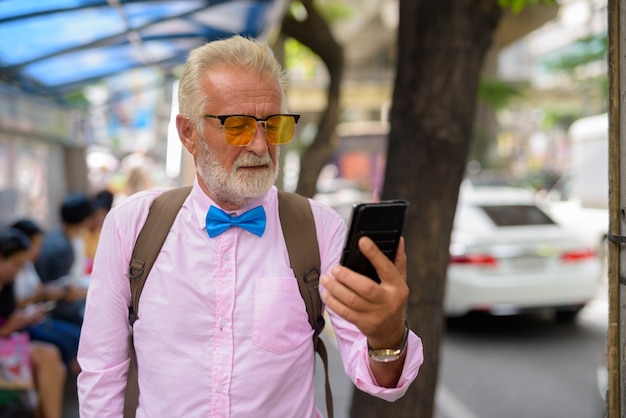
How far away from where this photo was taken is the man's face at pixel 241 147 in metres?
1.99

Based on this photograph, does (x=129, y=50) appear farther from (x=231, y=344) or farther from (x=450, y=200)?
(x=231, y=344)

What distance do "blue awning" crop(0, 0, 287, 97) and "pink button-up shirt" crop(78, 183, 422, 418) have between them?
348cm

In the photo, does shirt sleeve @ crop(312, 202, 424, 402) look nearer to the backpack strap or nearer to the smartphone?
the backpack strap

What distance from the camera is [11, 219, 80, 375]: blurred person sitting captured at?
522 cm

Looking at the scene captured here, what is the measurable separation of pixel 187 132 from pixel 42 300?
12.6ft

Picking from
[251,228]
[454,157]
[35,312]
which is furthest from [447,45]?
[35,312]

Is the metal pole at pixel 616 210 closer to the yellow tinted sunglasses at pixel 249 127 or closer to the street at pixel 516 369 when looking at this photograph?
the yellow tinted sunglasses at pixel 249 127

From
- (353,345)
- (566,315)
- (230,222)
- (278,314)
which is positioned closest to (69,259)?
(230,222)

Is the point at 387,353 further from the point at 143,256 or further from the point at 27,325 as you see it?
the point at 27,325

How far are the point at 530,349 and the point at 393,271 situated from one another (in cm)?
678

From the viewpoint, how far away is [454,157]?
12.5 ft

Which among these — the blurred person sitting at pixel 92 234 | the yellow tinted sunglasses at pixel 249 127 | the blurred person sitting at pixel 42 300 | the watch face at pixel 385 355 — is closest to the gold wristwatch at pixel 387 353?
the watch face at pixel 385 355

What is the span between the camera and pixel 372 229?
1571mm

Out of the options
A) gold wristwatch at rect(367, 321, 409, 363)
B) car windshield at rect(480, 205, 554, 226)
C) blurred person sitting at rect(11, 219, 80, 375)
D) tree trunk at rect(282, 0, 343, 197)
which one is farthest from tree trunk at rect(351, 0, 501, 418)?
car windshield at rect(480, 205, 554, 226)
